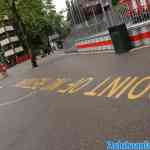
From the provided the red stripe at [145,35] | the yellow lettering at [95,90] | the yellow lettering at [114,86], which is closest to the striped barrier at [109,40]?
the red stripe at [145,35]

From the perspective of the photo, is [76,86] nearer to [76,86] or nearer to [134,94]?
[76,86]

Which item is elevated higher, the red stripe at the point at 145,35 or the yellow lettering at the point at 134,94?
the red stripe at the point at 145,35

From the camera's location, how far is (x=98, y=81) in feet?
39.4

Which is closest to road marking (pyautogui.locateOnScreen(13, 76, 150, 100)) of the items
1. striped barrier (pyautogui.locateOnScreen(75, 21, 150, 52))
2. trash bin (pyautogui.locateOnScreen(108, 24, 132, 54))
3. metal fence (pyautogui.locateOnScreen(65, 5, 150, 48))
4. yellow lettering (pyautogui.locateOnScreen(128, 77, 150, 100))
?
yellow lettering (pyautogui.locateOnScreen(128, 77, 150, 100))

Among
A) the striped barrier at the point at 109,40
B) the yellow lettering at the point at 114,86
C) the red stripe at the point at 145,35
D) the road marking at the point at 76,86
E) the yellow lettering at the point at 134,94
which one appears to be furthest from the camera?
the striped barrier at the point at 109,40

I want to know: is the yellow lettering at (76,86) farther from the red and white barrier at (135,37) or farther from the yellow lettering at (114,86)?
the red and white barrier at (135,37)

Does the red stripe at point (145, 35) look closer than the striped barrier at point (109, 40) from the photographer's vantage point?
Yes

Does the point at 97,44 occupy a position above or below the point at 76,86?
above

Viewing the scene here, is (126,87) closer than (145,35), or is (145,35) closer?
(126,87)

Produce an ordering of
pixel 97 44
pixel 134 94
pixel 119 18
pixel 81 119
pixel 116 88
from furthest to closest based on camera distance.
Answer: pixel 97 44
pixel 119 18
pixel 116 88
pixel 134 94
pixel 81 119

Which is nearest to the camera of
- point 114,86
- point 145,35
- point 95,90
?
point 114,86

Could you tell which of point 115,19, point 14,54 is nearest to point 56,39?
point 14,54

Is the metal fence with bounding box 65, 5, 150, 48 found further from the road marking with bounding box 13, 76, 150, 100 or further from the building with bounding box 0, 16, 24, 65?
the building with bounding box 0, 16, 24, 65

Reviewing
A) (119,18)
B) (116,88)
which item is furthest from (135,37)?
(116,88)
